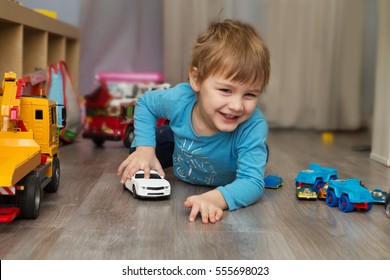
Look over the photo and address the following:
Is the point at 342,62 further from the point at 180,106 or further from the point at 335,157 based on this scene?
the point at 180,106

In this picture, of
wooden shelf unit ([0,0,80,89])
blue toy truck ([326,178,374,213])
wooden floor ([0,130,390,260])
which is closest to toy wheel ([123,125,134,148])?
wooden shelf unit ([0,0,80,89])

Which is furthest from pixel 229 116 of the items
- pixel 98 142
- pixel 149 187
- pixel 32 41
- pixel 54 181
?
pixel 32 41

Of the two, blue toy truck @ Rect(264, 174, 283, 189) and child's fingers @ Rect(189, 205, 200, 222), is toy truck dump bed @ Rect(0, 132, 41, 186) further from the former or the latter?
blue toy truck @ Rect(264, 174, 283, 189)

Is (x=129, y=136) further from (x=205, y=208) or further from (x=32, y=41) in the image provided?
(x=205, y=208)

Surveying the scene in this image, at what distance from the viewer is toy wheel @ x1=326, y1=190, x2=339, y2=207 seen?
1.19m

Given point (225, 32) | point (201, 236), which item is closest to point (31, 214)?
point (201, 236)

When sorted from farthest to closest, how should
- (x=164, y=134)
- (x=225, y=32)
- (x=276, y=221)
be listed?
(x=164, y=134), (x=225, y=32), (x=276, y=221)

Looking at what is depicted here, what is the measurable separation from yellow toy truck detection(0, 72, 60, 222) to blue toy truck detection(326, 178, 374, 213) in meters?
0.61

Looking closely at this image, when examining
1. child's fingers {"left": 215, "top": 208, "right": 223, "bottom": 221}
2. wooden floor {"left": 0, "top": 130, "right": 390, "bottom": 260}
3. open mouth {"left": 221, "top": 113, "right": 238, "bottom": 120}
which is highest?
open mouth {"left": 221, "top": 113, "right": 238, "bottom": 120}
